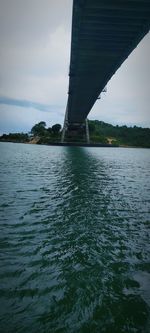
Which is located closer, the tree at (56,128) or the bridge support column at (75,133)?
the bridge support column at (75,133)

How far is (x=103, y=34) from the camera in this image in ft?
63.7

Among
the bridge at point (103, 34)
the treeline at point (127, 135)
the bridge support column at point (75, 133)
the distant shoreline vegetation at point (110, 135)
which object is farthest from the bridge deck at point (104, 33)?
the treeline at point (127, 135)

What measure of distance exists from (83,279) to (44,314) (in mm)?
1275

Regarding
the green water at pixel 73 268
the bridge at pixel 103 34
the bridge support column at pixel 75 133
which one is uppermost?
the bridge at pixel 103 34

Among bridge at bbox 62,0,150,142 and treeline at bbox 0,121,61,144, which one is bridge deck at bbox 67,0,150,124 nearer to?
bridge at bbox 62,0,150,142

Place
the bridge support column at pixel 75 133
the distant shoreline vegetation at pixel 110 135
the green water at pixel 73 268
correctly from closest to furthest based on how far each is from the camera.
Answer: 1. the green water at pixel 73 268
2. the bridge support column at pixel 75 133
3. the distant shoreline vegetation at pixel 110 135

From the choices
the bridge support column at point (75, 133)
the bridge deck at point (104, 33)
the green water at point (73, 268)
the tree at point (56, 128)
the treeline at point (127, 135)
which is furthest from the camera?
the treeline at point (127, 135)

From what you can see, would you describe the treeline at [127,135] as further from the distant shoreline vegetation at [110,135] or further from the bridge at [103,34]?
the bridge at [103,34]

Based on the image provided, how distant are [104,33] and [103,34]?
20cm

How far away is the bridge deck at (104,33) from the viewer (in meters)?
15.0

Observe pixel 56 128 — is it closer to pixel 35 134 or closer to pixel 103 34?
pixel 35 134

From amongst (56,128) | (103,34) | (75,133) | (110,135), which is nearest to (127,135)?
(110,135)

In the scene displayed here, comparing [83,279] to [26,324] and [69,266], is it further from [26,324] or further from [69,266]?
[26,324]

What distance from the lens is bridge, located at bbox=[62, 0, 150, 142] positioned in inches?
593
